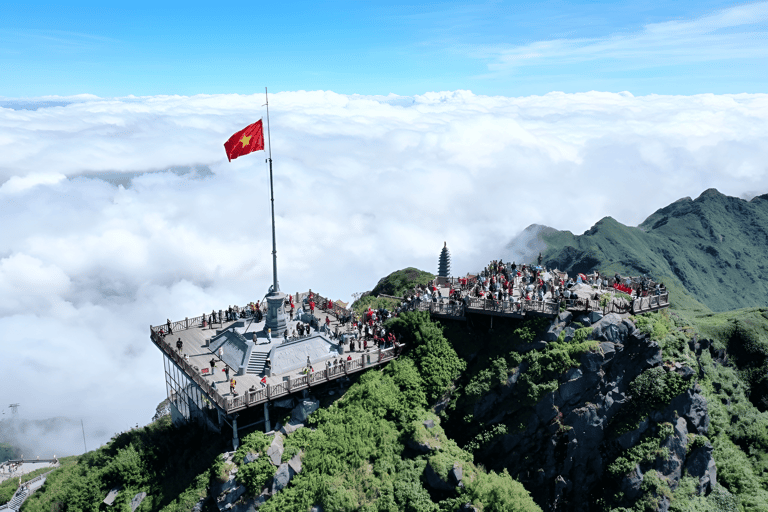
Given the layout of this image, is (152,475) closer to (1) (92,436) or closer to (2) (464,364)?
(2) (464,364)

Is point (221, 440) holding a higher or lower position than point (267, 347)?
lower

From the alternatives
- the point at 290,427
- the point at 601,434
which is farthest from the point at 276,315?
the point at 601,434

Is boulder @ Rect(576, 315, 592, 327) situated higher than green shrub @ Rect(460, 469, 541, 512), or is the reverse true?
boulder @ Rect(576, 315, 592, 327)

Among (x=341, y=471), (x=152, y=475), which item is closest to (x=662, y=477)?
(x=341, y=471)

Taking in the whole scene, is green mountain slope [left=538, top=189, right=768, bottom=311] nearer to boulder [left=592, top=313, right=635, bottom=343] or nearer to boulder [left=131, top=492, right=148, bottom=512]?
boulder [left=592, top=313, right=635, bottom=343]

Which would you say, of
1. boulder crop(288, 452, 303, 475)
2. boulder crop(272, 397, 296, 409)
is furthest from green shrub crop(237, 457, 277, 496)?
boulder crop(272, 397, 296, 409)

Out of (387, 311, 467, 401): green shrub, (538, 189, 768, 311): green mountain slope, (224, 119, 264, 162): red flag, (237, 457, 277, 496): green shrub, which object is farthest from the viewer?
(538, 189, 768, 311): green mountain slope

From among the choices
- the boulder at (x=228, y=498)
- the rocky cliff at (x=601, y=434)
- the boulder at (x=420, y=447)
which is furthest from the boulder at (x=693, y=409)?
the boulder at (x=228, y=498)
